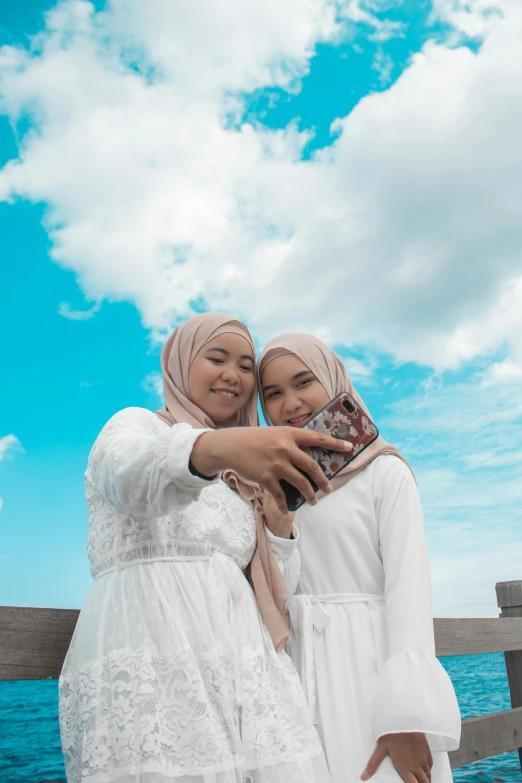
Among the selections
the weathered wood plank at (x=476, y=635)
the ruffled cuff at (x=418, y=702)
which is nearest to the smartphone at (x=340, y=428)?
the ruffled cuff at (x=418, y=702)

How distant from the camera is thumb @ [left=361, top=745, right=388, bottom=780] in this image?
1.66m

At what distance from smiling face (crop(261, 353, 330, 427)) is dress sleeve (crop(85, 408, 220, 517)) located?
34.1 inches

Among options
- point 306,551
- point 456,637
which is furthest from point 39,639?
point 456,637

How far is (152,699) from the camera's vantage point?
1.33 m

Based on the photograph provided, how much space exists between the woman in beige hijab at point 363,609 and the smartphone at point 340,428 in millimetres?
457

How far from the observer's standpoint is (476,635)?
10.4ft

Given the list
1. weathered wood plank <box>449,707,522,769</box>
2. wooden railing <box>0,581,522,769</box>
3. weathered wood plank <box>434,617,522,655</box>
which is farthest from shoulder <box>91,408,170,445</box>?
weathered wood plank <box>449,707,522,769</box>

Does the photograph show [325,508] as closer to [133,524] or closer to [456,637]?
[133,524]

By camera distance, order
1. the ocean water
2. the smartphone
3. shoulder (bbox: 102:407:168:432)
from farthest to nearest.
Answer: the ocean water < shoulder (bbox: 102:407:168:432) < the smartphone

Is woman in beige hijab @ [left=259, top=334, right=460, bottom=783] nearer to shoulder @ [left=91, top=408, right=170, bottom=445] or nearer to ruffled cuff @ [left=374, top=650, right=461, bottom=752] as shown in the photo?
ruffled cuff @ [left=374, top=650, right=461, bottom=752]

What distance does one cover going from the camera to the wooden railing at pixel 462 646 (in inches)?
65.1

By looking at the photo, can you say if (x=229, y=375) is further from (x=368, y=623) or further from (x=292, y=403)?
(x=368, y=623)

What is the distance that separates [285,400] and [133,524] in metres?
0.85

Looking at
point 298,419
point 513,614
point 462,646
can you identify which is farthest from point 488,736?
point 298,419
